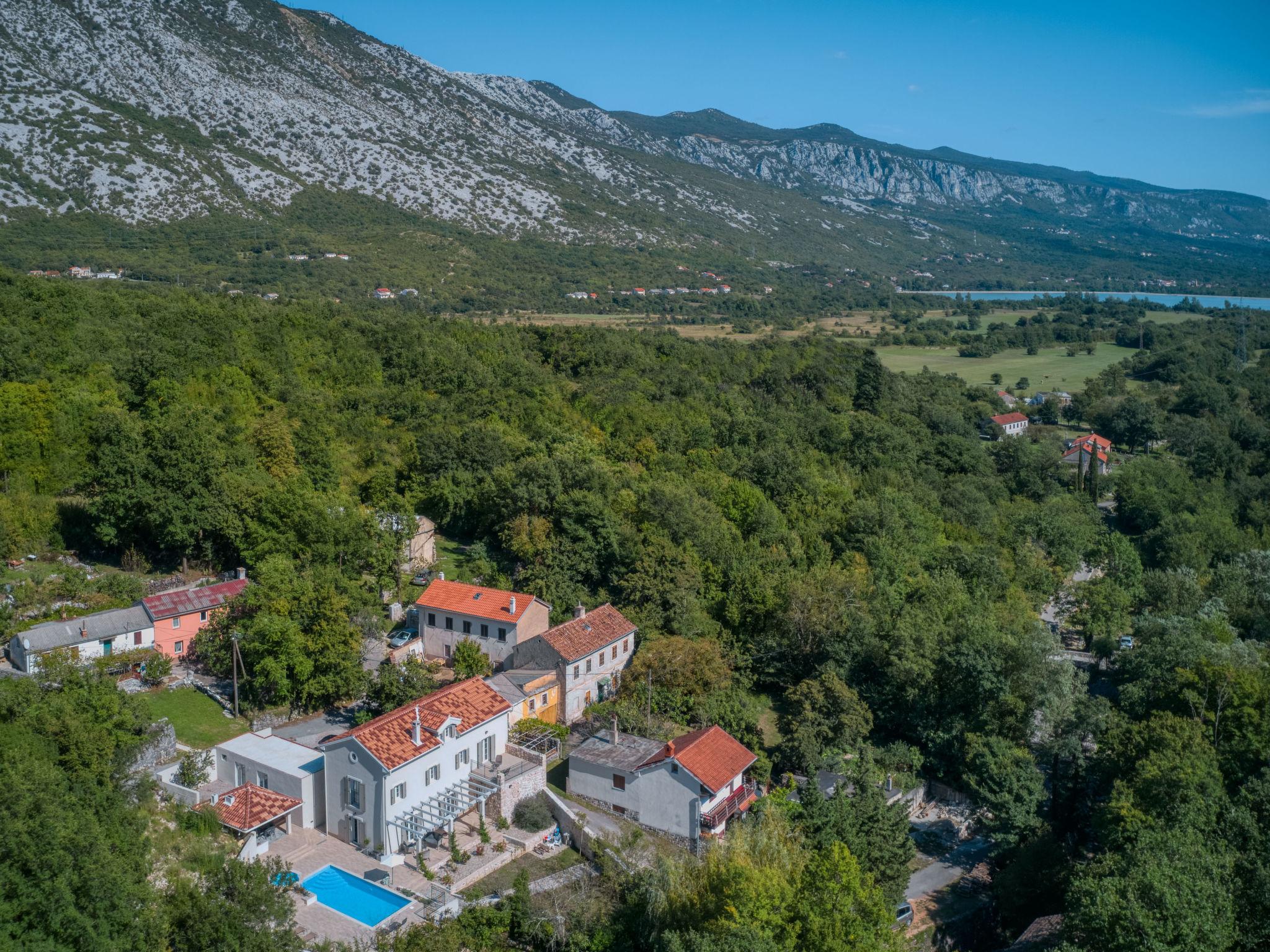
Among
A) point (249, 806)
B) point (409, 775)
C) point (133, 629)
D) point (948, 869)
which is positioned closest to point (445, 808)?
point (409, 775)

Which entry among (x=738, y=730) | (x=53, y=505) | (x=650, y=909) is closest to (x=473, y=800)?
(x=650, y=909)

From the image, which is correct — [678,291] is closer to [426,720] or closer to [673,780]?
[673,780]

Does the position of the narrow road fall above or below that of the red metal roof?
below

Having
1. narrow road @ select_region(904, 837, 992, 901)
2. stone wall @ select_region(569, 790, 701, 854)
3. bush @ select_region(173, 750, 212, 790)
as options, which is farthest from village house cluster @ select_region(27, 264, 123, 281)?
narrow road @ select_region(904, 837, 992, 901)

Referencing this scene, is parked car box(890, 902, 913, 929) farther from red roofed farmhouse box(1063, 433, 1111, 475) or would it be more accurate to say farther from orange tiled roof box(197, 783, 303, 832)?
red roofed farmhouse box(1063, 433, 1111, 475)

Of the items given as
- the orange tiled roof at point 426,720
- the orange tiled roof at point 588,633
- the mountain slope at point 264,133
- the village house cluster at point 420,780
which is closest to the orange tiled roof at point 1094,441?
the orange tiled roof at point 588,633

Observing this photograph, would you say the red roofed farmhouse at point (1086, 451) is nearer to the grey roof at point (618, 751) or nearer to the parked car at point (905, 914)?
the grey roof at point (618, 751)
